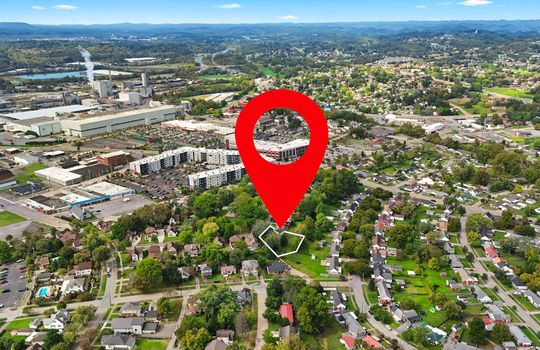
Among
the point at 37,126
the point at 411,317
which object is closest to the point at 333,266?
the point at 411,317

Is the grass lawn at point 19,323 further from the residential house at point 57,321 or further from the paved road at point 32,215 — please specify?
the paved road at point 32,215

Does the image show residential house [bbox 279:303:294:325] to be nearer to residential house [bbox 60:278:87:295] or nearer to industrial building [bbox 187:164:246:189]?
residential house [bbox 60:278:87:295]

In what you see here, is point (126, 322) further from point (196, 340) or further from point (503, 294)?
point (503, 294)

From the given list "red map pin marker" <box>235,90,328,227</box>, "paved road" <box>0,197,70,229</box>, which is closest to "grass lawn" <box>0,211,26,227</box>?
"paved road" <box>0,197,70,229</box>

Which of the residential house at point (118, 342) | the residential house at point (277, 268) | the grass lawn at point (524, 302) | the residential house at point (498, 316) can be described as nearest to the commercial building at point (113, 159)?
the residential house at point (277, 268)

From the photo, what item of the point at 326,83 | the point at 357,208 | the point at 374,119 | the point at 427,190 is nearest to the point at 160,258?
the point at 357,208

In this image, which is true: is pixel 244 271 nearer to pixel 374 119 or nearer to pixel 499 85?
pixel 374 119
